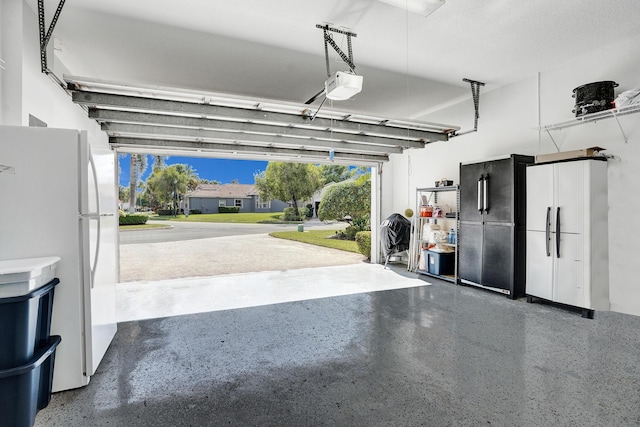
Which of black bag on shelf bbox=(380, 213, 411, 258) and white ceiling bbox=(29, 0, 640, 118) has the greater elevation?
white ceiling bbox=(29, 0, 640, 118)

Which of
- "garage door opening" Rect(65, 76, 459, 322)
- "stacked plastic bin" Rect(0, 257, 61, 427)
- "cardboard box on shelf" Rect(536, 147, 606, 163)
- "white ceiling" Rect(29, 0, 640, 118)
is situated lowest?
"stacked plastic bin" Rect(0, 257, 61, 427)

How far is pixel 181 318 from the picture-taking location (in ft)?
13.1

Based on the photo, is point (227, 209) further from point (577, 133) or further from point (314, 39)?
point (577, 133)

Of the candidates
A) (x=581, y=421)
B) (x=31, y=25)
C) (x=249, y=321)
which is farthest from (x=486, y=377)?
(x=31, y=25)

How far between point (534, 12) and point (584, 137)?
200cm

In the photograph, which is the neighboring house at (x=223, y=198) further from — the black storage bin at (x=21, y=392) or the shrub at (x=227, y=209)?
the black storage bin at (x=21, y=392)

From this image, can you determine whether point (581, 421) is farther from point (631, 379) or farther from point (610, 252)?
point (610, 252)

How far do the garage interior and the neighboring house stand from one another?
14.6 m

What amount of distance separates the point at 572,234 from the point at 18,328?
5461 millimetres

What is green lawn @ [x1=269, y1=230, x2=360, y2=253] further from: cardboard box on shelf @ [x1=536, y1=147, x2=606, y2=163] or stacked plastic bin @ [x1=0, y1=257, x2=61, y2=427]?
stacked plastic bin @ [x1=0, y1=257, x2=61, y2=427]

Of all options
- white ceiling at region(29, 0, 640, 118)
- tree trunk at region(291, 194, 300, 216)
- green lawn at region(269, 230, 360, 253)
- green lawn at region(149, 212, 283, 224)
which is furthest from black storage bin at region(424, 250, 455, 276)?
green lawn at region(149, 212, 283, 224)

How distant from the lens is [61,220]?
2307mm

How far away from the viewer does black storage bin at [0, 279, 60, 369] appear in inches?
72.5

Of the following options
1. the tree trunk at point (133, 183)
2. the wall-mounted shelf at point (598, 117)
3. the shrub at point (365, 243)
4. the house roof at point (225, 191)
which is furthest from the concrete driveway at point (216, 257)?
the house roof at point (225, 191)
